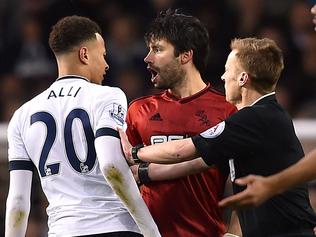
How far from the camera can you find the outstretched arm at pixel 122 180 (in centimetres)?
544

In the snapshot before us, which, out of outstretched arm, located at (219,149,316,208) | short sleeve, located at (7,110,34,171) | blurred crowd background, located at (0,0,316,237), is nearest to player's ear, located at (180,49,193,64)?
short sleeve, located at (7,110,34,171)

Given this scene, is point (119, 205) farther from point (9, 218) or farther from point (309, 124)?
point (309, 124)

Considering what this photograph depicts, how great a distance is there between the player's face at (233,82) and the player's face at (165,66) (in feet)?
1.38

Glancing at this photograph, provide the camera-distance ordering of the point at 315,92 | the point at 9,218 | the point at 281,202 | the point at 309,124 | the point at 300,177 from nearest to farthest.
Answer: the point at 300,177, the point at 281,202, the point at 9,218, the point at 309,124, the point at 315,92

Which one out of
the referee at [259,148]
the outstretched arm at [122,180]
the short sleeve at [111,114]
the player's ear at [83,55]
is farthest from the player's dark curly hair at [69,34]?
the referee at [259,148]

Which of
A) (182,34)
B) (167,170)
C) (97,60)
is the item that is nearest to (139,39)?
(182,34)

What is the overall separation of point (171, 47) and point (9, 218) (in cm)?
126

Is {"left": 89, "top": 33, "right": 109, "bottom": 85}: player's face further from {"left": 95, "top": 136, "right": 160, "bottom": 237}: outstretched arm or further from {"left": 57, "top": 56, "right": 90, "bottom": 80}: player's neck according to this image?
{"left": 95, "top": 136, "right": 160, "bottom": 237}: outstretched arm

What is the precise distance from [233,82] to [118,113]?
0.60 m

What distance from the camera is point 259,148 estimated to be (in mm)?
5367

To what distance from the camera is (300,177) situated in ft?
14.3

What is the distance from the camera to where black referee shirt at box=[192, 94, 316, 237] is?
5.34m

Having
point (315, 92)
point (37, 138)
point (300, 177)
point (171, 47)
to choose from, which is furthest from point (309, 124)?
point (300, 177)

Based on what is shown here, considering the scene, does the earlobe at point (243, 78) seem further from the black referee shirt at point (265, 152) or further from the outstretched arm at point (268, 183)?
the outstretched arm at point (268, 183)
